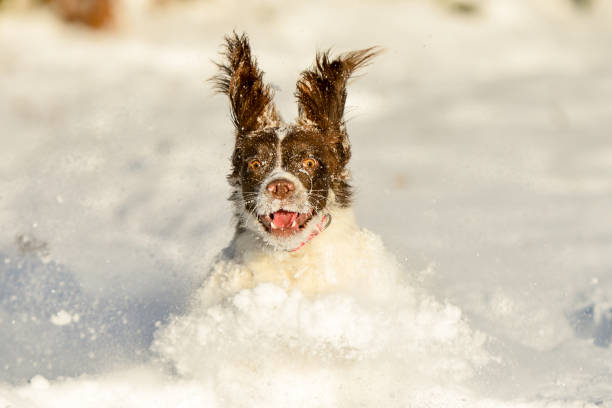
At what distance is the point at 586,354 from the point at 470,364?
0.75 meters

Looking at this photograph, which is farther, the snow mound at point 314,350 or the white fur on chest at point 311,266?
the white fur on chest at point 311,266

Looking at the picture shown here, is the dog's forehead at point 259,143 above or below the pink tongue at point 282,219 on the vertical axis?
above

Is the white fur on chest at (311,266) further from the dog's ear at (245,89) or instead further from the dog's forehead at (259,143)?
the dog's ear at (245,89)

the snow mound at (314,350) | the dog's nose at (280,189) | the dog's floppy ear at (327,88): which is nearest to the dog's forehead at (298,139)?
the dog's floppy ear at (327,88)

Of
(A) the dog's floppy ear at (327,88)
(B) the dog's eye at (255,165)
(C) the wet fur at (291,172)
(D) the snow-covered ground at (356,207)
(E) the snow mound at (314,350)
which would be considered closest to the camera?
(E) the snow mound at (314,350)

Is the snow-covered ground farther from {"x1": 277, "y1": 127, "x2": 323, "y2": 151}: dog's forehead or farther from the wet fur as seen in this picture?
{"x1": 277, "y1": 127, "x2": 323, "y2": 151}: dog's forehead

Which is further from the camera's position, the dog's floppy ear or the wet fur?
the dog's floppy ear

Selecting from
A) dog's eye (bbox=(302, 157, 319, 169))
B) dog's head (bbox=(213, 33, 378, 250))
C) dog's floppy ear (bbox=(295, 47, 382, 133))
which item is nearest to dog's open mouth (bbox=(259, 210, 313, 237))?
dog's head (bbox=(213, 33, 378, 250))

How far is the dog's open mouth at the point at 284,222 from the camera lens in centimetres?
440

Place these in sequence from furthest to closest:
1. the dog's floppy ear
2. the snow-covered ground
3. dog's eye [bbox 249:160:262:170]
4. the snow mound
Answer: the dog's floppy ear → dog's eye [bbox 249:160:262:170] → the snow-covered ground → the snow mound

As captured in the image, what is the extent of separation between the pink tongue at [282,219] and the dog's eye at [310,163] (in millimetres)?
354

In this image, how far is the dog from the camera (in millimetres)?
4445

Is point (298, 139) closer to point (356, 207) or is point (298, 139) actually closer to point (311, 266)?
point (311, 266)

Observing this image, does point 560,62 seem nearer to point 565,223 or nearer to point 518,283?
point 565,223
